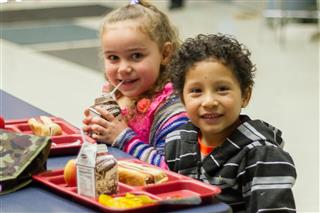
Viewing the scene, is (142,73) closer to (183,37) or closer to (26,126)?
(26,126)

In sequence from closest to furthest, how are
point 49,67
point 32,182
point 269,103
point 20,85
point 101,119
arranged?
1. point 32,182
2. point 101,119
3. point 269,103
4. point 20,85
5. point 49,67

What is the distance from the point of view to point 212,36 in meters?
2.27

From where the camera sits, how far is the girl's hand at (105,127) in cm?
244

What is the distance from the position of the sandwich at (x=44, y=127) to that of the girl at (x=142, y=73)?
15 centimetres

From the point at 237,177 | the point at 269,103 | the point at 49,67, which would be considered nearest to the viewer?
the point at 237,177

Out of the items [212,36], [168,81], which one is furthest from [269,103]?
[212,36]

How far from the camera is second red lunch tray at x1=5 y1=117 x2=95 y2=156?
2217 millimetres

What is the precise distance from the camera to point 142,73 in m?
2.61

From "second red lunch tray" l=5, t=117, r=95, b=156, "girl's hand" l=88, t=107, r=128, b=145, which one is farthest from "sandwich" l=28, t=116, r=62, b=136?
"girl's hand" l=88, t=107, r=128, b=145

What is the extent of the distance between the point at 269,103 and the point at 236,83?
372 centimetres

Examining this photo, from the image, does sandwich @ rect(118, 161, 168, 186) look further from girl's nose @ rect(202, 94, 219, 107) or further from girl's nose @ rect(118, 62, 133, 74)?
girl's nose @ rect(118, 62, 133, 74)

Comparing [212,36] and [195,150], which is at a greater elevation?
[212,36]

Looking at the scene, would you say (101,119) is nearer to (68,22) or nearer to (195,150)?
(195,150)

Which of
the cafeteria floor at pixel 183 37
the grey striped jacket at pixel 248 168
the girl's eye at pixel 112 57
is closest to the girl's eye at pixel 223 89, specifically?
the grey striped jacket at pixel 248 168
